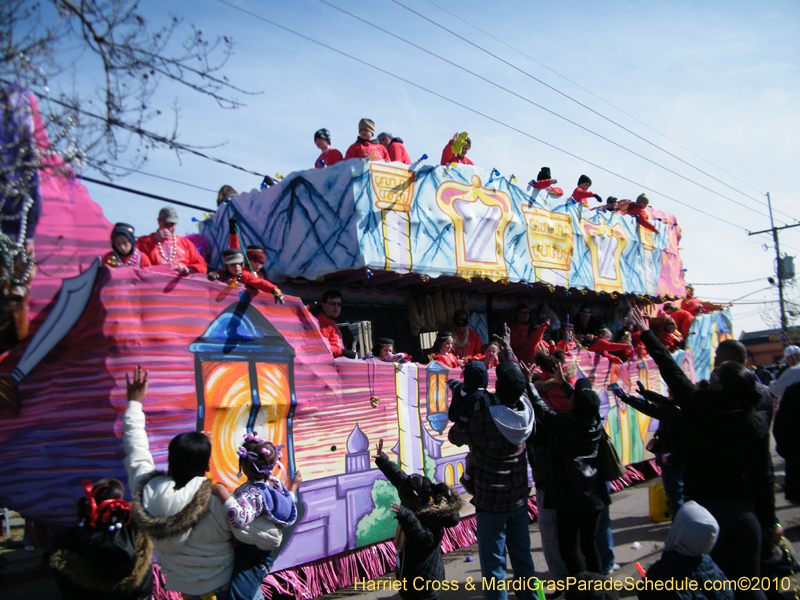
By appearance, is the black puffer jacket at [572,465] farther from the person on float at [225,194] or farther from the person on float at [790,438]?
the person on float at [225,194]

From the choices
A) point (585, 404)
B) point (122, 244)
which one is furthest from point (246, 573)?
point (122, 244)

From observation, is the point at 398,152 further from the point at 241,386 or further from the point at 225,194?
the point at 241,386

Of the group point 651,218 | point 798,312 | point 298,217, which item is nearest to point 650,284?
point 651,218

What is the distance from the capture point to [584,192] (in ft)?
32.8

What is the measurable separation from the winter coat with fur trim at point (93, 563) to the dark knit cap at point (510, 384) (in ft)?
8.20

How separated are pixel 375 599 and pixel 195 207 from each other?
19.7ft

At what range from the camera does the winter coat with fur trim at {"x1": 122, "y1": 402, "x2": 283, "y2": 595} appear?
2.89 m

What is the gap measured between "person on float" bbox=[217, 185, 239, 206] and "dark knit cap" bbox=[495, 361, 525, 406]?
17.2 feet

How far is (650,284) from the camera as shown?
11297 mm

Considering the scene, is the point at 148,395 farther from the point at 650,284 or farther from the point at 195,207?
the point at 650,284

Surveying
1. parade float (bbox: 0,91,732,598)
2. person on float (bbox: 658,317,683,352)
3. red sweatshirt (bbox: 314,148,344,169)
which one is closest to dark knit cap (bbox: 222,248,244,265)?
parade float (bbox: 0,91,732,598)

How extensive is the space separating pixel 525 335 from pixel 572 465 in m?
5.26

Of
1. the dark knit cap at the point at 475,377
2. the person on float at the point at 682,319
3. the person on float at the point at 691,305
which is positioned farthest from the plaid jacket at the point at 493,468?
the person on float at the point at 691,305

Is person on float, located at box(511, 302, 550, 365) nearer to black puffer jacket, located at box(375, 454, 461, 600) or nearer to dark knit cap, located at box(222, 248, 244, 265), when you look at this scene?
dark knit cap, located at box(222, 248, 244, 265)
